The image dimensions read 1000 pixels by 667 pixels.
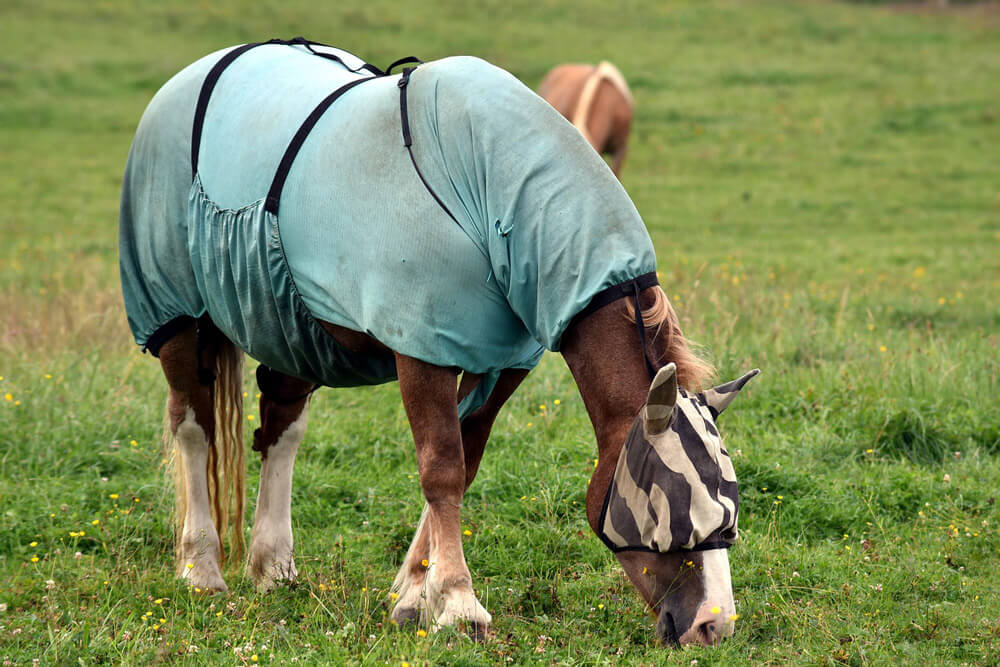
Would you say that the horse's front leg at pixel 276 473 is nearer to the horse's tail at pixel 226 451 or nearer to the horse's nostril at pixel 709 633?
the horse's tail at pixel 226 451

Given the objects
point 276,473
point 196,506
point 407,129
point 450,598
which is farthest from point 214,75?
point 450,598

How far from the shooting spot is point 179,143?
3.87m

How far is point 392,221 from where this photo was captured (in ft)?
10.3

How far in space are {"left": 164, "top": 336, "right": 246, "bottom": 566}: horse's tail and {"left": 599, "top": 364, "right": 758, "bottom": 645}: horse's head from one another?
1.92 m

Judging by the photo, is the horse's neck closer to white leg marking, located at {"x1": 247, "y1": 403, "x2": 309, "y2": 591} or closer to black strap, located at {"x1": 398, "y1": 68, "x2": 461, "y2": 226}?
black strap, located at {"x1": 398, "y1": 68, "x2": 461, "y2": 226}

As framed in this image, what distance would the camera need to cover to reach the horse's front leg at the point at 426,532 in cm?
350

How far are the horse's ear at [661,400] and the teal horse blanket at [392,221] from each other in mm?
346

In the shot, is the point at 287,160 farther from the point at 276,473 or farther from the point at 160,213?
the point at 276,473

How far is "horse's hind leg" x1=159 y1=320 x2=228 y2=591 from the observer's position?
161 inches

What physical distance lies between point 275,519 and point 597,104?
10.6m

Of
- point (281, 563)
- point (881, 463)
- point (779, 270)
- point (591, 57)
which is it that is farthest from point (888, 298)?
point (591, 57)

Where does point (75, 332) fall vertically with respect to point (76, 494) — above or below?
below

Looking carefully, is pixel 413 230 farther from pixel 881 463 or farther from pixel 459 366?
pixel 881 463

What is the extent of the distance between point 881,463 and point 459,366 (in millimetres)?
2654
